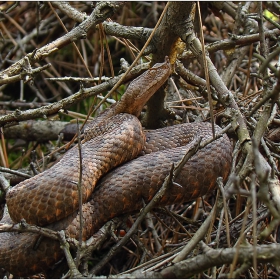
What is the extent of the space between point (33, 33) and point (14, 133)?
202cm

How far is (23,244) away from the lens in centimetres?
318

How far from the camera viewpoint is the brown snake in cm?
312

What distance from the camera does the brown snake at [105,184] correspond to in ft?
10.2

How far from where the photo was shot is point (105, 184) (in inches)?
137

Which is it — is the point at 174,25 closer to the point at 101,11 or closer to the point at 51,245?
the point at 101,11

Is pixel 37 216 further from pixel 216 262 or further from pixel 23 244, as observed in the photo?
pixel 216 262

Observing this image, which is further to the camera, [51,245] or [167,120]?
[167,120]

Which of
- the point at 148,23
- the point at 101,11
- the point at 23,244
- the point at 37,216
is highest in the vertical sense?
the point at 101,11

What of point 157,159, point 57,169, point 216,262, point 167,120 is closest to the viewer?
point 216,262

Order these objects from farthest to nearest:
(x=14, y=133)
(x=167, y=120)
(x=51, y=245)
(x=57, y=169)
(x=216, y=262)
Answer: (x=14, y=133) < (x=167, y=120) < (x=57, y=169) < (x=51, y=245) < (x=216, y=262)

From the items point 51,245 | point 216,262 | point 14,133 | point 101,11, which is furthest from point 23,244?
point 14,133

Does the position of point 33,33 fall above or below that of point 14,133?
above

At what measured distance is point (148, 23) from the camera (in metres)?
6.64

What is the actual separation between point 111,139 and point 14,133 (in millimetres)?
2150
